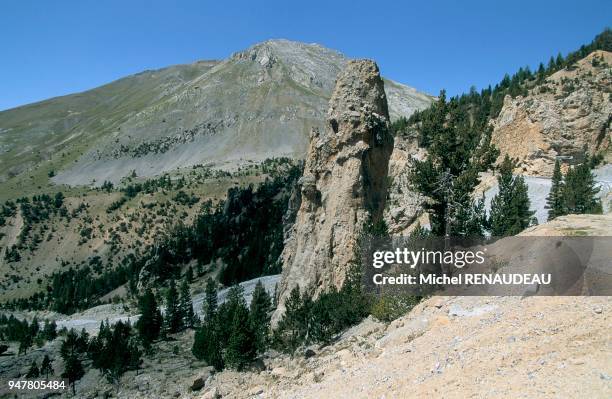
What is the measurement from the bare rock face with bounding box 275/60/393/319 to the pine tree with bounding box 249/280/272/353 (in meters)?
2.31

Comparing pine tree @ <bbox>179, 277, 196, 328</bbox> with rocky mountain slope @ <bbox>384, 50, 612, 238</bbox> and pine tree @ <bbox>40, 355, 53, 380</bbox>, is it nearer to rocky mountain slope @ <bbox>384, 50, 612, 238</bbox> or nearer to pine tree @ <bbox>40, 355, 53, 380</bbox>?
pine tree @ <bbox>40, 355, 53, 380</bbox>

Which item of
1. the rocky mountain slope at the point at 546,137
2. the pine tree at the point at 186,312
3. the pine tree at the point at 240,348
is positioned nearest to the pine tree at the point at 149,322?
the pine tree at the point at 186,312

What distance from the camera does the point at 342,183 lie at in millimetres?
37438

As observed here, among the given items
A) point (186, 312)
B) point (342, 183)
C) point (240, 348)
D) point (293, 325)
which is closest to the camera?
point (240, 348)

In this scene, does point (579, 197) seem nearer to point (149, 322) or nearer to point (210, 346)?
point (210, 346)

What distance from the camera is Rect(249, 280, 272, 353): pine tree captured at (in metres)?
33.9

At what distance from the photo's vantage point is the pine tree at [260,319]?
3394 centimetres

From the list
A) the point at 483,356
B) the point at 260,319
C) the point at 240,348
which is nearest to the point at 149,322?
the point at 260,319

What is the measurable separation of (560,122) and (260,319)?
1645 inches

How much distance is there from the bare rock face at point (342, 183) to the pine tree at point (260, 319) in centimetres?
231

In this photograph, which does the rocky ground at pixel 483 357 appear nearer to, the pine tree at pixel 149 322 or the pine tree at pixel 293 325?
the pine tree at pixel 293 325

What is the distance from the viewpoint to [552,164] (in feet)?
191

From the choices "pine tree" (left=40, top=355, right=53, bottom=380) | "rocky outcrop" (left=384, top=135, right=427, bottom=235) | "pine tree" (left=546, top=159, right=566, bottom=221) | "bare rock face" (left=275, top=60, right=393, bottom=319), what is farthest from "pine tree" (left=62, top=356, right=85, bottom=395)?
"pine tree" (left=546, top=159, right=566, bottom=221)

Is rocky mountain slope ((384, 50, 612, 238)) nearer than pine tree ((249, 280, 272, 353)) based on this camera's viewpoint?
No
